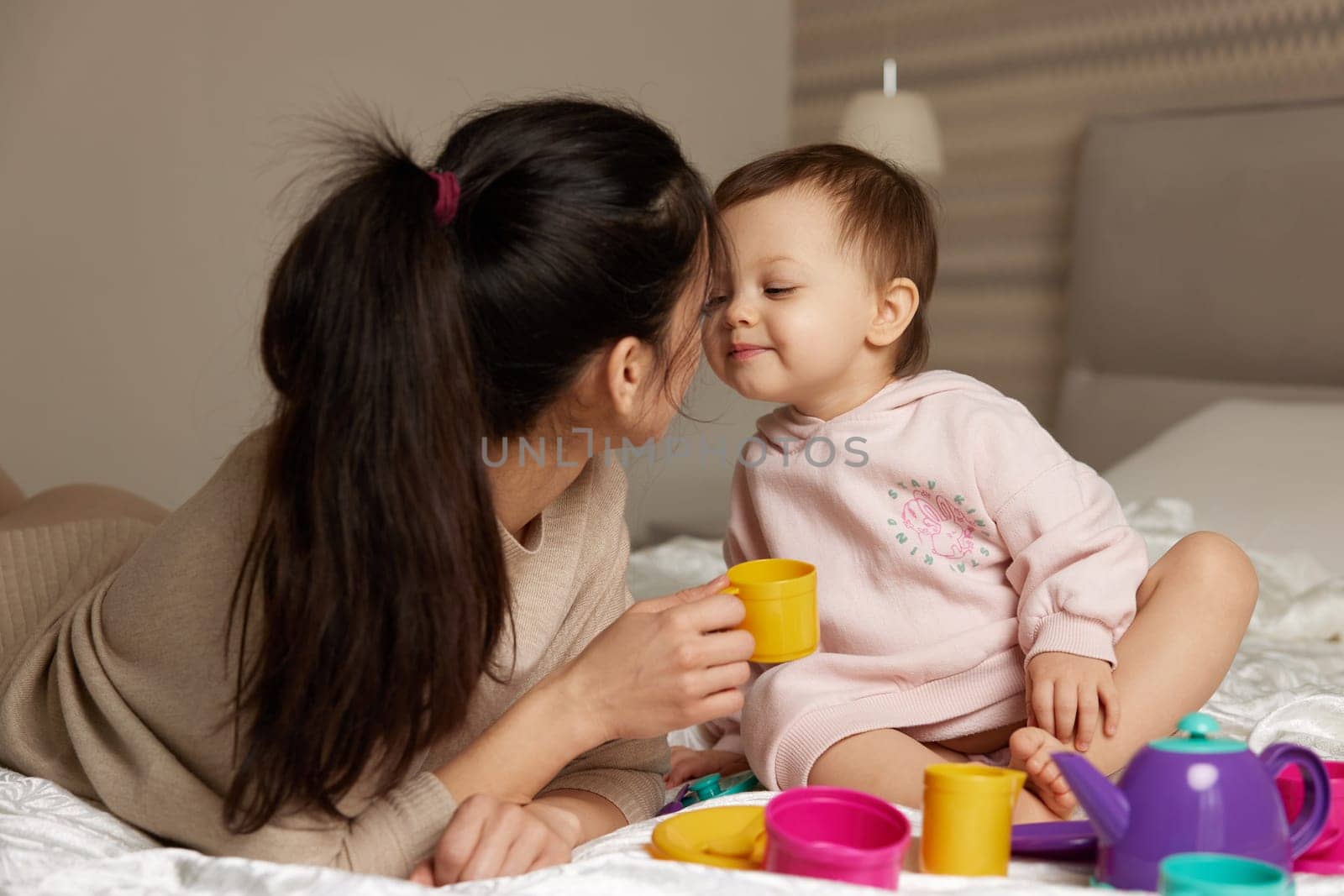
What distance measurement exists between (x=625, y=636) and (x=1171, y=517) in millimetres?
1411

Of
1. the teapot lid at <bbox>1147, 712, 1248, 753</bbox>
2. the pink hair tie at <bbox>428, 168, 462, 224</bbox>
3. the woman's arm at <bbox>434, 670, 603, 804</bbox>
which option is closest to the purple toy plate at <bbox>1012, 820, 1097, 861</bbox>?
the teapot lid at <bbox>1147, 712, 1248, 753</bbox>

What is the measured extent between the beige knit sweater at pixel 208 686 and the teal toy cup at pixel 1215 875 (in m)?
0.56

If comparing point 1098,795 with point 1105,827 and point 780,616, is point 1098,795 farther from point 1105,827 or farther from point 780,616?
point 780,616

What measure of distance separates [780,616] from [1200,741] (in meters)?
0.35

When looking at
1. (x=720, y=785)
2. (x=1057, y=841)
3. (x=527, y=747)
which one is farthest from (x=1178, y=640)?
(x=527, y=747)

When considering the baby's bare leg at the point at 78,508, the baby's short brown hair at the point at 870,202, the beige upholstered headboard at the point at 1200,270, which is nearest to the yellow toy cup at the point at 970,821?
the baby's short brown hair at the point at 870,202

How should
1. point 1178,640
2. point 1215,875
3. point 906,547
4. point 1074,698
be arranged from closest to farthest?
point 1215,875, point 1074,698, point 1178,640, point 906,547

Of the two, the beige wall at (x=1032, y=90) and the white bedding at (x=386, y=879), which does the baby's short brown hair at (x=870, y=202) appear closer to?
the white bedding at (x=386, y=879)

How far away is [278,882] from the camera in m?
0.88

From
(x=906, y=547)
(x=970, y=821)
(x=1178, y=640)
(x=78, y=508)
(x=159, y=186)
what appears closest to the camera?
(x=970, y=821)

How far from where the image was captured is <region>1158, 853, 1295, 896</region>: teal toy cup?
76 cm

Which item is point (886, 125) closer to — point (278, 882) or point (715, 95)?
point (715, 95)

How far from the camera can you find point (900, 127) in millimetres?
3311

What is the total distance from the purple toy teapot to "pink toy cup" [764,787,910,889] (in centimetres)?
14
